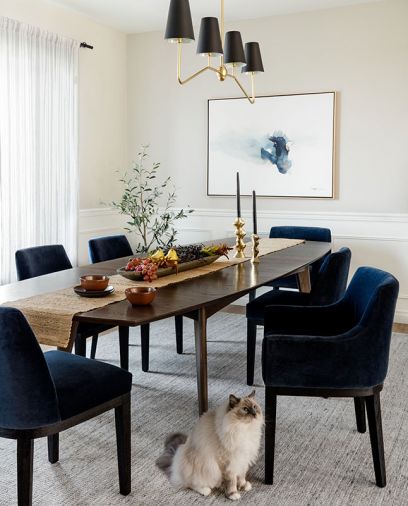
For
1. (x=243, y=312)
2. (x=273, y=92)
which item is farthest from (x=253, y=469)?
(x=273, y=92)

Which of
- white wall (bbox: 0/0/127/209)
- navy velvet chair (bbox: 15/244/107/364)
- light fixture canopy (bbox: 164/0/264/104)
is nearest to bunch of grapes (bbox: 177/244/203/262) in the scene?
navy velvet chair (bbox: 15/244/107/364)

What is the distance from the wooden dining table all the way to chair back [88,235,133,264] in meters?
0.44

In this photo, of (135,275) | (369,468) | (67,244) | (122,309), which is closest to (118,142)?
(67,244)

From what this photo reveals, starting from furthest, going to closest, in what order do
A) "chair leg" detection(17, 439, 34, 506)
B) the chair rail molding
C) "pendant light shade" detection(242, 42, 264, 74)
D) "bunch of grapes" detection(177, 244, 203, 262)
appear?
the chair rail molding → "pendant light shade" detection(242, 42, 264, 74) → "bunch of grapes" detection(177, 244, 203, 262) → "chair leg" detection(17, 439, 34, 506)

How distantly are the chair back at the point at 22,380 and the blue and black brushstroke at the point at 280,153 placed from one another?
3696 millimetres

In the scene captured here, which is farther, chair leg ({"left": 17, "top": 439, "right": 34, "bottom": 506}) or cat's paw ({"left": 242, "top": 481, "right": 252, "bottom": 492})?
cat's paw ({"left": 242, "top": 481, "right": 252, "bottom": 492})

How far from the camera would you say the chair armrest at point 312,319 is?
107 inches

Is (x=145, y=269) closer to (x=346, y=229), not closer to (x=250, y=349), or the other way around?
(x=250, y=349)

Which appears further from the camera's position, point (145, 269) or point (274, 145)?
point (274, 145)

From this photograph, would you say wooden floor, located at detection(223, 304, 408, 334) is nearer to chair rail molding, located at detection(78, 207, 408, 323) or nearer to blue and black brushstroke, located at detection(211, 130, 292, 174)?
chair rail molding, located at detection(78, 207, 408, 323)

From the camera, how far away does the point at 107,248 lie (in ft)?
13.1

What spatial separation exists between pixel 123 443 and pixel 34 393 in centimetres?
49

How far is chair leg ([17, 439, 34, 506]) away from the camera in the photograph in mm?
1906

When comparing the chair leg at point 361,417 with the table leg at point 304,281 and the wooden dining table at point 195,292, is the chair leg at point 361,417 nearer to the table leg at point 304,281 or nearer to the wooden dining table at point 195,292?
the wooden dining table at point 195,292
